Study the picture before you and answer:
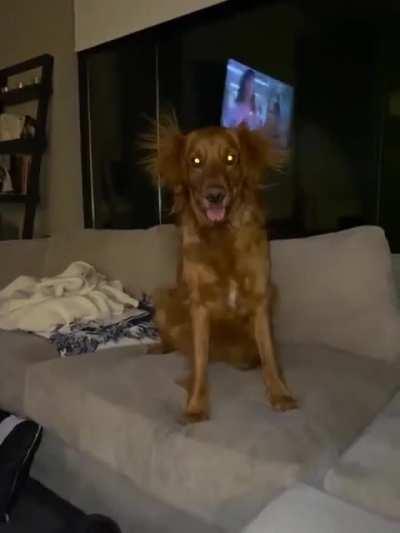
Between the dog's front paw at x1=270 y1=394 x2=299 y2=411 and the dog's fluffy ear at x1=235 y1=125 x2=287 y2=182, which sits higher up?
the dog's fluffy ear at x1=235 y1=125 x2=287 y2=182

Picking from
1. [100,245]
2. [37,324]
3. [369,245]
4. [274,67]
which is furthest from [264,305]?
[274,67]

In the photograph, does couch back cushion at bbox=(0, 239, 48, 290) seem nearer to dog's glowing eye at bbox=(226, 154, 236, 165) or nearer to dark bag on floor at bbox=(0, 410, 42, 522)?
dark bag on floor at bbox=(0, 410, 42, 522)

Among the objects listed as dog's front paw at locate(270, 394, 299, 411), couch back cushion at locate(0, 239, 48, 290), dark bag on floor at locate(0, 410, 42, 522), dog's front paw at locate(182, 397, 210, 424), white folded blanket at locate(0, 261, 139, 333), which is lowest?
dark bag on floor at locate(0, 410, 42, 522)

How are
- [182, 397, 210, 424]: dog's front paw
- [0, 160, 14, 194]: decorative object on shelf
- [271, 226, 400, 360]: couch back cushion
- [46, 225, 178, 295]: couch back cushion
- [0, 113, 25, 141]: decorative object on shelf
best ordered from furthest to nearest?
[0, 160, 14, 194]: decorative object on shelf, [0, 113, 25, 141]: decorative object on shelf, [46, 225, 178, 295]: couch back cushion, [271, 226, 400, 360]: couch back cushion, [182, 397, 210, 424]: dog's front paw

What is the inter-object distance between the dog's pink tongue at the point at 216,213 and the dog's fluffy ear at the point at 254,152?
148mm

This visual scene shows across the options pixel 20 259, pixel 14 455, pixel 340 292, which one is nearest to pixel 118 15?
pixel 20 259

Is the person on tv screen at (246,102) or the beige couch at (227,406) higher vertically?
the person on tv screen at (246,102)

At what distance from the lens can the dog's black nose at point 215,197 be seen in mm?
1307

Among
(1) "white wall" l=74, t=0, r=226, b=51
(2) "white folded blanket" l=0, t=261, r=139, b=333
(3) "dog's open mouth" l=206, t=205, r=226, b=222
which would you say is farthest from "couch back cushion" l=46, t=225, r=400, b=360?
(1) "white wall" l=74, t=0, r=226, b=51

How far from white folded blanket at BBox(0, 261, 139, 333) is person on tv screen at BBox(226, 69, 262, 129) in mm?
999

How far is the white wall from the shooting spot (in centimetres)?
265

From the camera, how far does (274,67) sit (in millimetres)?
2361

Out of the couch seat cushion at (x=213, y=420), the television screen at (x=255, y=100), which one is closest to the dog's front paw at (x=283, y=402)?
the couch seat cushion at (x=213, y=420)

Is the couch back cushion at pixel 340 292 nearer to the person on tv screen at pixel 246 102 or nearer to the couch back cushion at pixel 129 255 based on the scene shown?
the couch back cushion at pixel 129 255
